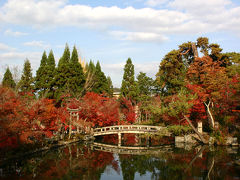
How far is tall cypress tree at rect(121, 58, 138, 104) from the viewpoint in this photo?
40812 millimetres

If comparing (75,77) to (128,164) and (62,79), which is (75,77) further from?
(128,164)

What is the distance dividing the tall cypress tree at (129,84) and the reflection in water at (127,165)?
19255 mm

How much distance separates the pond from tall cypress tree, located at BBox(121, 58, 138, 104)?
1859 cm

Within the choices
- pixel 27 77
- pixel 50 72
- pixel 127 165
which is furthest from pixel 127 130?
pixel 27 77

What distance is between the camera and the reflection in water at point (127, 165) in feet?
47.4

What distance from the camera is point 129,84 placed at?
136 ft

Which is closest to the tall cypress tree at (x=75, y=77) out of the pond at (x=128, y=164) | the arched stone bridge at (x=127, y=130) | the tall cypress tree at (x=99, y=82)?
the tall cypress tree at (x=99, y=82)

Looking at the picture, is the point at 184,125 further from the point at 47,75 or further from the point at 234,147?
the point at 47,75

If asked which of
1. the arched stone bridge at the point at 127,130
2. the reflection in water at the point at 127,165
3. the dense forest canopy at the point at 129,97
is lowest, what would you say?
the reflection in water at the point at 127,165

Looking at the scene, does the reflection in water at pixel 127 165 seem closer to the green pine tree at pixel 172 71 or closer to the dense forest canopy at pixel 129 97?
the dense forest canopy at pixel 129 97

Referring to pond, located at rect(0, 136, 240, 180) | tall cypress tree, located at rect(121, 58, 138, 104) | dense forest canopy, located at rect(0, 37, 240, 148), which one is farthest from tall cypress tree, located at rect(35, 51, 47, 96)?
pond, located at rect(0, 136, 240, 180)

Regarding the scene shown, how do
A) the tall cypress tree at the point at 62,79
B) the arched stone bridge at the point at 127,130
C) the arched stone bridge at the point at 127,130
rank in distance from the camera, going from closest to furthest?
the arched stone bridge at the point at 127,130 < the arched stone bridge at the point at 127,130 < the tall cypress tree at the point at 62,79

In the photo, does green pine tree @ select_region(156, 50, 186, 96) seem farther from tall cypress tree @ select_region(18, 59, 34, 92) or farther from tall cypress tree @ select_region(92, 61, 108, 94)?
tall cypress tree @ select_region(18, 59, 34, 92)

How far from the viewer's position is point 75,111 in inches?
1053
